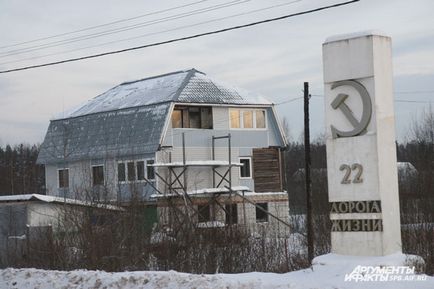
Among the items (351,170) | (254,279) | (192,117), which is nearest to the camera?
(254,279)

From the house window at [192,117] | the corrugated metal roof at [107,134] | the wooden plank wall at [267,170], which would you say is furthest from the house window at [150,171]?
the wooden plank wall at [267,170]

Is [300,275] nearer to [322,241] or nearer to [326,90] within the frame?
[326,90]

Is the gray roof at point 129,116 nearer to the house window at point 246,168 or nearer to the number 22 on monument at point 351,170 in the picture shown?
the house window at point 246,168

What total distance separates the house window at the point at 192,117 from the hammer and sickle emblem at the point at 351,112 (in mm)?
28867

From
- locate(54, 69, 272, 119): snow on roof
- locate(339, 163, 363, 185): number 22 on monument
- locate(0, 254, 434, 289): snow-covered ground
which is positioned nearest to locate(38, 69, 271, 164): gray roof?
locate(54, 69, 272, 119): snow on roof

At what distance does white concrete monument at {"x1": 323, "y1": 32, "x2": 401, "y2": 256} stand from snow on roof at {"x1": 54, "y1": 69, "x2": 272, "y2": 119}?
26993 mm

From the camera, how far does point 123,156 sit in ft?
139

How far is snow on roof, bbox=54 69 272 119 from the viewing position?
4297 centimetres

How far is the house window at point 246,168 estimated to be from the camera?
46.1 m

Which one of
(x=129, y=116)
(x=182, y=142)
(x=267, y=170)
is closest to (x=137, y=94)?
(x=129, y=116)

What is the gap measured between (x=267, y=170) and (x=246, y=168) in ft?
4.88

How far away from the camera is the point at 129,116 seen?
43.5 meters

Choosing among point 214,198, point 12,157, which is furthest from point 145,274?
point 12,157

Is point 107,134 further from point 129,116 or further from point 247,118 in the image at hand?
point 247,118
